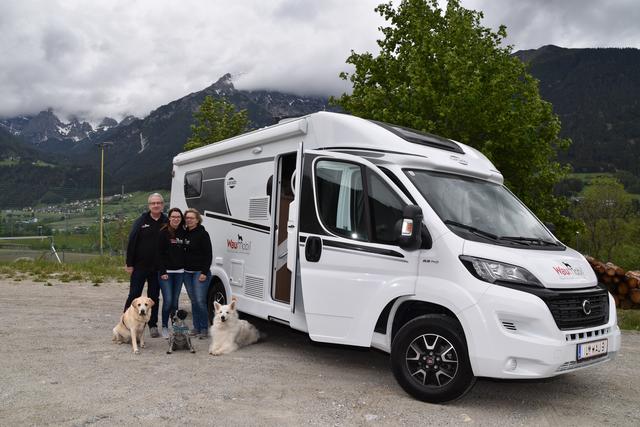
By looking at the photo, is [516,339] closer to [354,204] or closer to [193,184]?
[354,204]

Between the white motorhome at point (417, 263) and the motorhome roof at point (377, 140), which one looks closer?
the white motorhome at point (417, 263)

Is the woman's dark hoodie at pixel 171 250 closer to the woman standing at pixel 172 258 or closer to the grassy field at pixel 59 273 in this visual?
the woman standing at pixel 172 258

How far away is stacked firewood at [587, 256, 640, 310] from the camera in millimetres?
12445

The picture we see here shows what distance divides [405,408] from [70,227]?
4217cm

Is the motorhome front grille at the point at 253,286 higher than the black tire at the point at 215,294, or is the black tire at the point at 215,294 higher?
the motorhome front grille at the point at 253,286

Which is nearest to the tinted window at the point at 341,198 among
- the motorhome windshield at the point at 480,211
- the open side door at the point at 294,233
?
the open side door at the point at 294,233

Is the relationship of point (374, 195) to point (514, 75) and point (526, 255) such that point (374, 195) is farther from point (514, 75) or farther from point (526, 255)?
point (514, 75)

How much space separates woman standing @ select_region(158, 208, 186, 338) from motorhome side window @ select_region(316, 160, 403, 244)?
2.60 m

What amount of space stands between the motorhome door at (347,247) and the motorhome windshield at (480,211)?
0.39m

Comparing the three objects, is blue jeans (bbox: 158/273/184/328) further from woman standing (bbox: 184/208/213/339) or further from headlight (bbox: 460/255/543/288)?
headlight (bbox: 460/255/543/288)

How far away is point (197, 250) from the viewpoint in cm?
796

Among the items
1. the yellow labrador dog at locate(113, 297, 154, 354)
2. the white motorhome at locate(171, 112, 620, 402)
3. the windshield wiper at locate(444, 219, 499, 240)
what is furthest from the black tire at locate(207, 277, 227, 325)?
the windshield wiper at locate(444, 219, 499, 240)

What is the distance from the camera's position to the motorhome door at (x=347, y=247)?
5637 millimetres

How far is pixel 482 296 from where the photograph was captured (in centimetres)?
489
